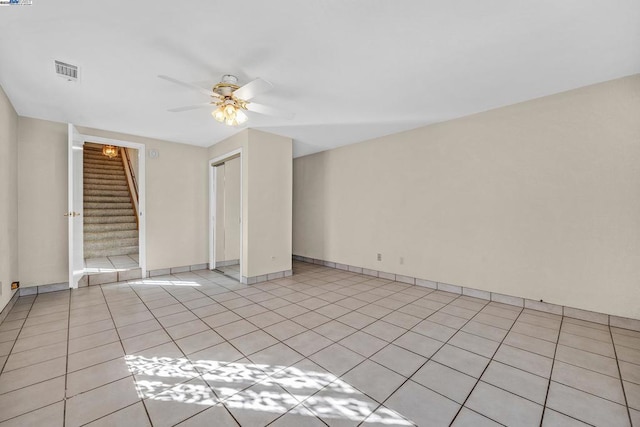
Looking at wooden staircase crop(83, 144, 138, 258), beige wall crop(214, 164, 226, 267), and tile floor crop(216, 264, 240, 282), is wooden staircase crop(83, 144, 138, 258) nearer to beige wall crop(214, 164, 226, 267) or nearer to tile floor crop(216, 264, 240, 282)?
beige wall crop(214, 164, 226, 267)

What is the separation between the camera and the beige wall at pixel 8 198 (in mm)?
2754

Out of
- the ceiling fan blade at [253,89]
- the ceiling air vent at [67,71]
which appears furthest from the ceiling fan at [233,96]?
the ceiling air vent at [67,71]

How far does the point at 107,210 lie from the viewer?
6328mm

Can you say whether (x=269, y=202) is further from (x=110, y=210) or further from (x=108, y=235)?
(x=110, y=210)

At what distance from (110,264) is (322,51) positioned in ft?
17.8

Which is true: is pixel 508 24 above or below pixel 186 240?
above

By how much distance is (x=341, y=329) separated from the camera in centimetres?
258

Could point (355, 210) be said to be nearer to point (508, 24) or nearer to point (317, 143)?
point (317, 143)

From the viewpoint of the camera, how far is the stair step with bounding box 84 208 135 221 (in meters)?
5.93

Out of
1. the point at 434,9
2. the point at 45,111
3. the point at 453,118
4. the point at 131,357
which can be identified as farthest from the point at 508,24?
the point at 45,111

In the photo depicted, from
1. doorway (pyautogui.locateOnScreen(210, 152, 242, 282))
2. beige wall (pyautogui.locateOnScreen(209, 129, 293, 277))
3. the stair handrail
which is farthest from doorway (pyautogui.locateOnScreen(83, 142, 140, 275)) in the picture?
beige wall (pyautogui.locateOnScreen(209, 129, 293, 277))

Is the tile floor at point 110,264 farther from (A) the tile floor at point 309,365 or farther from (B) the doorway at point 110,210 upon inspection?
(A) the tile floor at point 309,365

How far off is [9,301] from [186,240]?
2.28 m

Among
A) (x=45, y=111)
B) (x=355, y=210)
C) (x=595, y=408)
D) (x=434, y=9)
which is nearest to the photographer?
(x=595, y=408)
